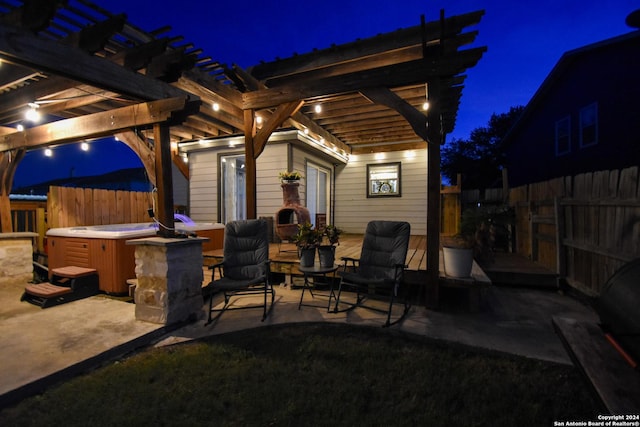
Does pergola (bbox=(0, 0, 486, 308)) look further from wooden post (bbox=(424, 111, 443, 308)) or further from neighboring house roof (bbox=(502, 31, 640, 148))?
neighboring house roof (bbox=(502, 31, 640, 148))

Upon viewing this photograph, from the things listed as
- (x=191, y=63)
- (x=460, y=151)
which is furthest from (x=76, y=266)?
(x=460, y=151)

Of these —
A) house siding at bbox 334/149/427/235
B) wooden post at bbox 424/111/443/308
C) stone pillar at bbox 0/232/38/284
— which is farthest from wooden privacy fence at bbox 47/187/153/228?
wooden post at bbox 424/111/443/308

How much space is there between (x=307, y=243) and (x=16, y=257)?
4644 millimetres

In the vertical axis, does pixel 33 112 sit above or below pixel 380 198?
above

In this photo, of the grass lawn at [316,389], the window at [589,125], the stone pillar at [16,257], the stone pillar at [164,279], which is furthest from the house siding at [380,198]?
the stone pillar at [16,257]

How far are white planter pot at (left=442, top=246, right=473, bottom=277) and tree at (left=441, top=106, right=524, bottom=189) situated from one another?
56.5 ft

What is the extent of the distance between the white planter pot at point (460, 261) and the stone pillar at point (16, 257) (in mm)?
6180

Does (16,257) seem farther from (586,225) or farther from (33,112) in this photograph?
(586,225)

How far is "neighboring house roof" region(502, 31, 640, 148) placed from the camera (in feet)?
21.0

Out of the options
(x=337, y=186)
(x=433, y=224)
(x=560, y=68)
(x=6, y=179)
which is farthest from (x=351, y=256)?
(x=560, y=68)

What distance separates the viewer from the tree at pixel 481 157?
61.5ft

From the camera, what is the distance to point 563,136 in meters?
8.59

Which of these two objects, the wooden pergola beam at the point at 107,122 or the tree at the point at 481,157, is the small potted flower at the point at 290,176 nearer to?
the wooden pergola beam at the point at 107,122

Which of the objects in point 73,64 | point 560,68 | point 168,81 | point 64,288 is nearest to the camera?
point 73,64
